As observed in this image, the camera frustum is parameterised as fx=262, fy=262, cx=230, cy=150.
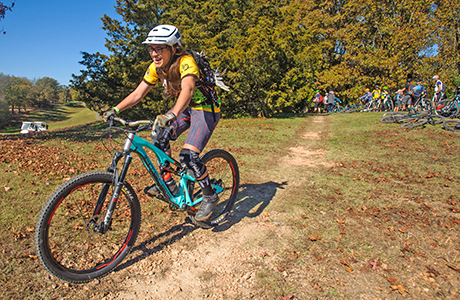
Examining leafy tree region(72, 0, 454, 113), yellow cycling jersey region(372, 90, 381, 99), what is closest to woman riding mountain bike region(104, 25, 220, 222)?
leafy tree region(72, 0, 454, 113)

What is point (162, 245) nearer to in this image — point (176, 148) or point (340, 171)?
point (340, 171)

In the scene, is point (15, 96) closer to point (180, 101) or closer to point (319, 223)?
point (180, 101)

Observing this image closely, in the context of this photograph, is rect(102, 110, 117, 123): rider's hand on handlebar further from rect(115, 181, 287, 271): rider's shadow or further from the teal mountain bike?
rect(115, 181, 287, 271): rider's shadow

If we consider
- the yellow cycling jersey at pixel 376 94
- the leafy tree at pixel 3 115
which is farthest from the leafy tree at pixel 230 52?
the leafy tree at pixel 3 115

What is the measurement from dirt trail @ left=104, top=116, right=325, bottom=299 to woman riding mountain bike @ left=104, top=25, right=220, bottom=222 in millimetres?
477

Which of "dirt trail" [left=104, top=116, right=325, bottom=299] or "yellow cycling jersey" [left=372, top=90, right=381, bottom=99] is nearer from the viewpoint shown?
"dirt trail" [left=104, top=116, right=325, bottom=299]

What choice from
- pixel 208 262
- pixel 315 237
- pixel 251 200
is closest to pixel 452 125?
pixel 251 200

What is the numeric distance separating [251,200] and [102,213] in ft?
10.1

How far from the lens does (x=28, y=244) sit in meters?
3.44

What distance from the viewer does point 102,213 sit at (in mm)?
3025

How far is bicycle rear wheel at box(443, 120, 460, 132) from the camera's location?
11969 millimetres

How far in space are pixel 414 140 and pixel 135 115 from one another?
3279 centimetres

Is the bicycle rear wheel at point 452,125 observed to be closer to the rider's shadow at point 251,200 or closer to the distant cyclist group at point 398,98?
the distant cyclist group at point 398,98

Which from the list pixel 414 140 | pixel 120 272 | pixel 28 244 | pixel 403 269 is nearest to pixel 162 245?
pixel 120 272
